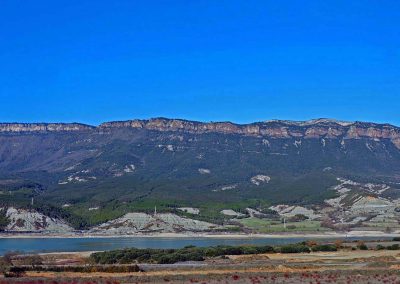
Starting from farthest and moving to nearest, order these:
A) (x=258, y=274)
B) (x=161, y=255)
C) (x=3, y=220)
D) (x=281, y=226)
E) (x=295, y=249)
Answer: (x=3, y=220), (x=281, y=226), (x=295, y=249), (x=161, y=255), (x=258, y=274)

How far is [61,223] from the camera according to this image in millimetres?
193875

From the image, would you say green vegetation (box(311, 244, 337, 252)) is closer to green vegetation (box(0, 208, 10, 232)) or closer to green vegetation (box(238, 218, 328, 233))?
Result: green vegetation (box(238, 218, 328, 233))

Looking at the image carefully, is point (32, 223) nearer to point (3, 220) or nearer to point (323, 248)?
point (3, 220)

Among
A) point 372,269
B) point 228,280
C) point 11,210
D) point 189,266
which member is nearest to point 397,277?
point 372,269

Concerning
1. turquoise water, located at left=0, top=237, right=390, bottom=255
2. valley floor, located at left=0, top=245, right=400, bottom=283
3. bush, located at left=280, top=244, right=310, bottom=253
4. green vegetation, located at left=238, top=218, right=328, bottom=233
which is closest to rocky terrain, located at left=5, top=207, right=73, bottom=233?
turquoise water, located at left=0, top=237, right=390, bottom=255

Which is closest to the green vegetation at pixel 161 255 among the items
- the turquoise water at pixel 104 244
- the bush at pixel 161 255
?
the bush at pixel 161 255

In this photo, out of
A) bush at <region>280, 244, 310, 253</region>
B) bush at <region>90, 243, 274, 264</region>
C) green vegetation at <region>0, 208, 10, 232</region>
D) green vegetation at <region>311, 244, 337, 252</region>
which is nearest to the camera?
bush at <region>90, 243, 274, 264</region>

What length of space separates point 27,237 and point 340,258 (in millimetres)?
108277

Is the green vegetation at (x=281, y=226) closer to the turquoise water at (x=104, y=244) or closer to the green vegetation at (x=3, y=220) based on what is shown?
the turquoise water at (x=104, y=244)

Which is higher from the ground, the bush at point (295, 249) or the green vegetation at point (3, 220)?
the green vegetation at point (3, 220)

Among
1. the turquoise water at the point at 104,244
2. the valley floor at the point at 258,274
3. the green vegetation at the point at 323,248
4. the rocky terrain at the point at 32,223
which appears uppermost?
the rocky terrain at the point at 32,223

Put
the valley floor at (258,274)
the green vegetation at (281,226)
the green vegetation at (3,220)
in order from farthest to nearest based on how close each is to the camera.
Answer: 1. the green vegetation at (3,220)
2. the green vegetation at (281,226)
3. the valley floor at (258,274)

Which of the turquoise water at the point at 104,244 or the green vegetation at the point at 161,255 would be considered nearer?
the green vegetation at the point at 161,255

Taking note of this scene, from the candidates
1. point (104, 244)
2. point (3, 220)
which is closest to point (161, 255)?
point (104, 244)
